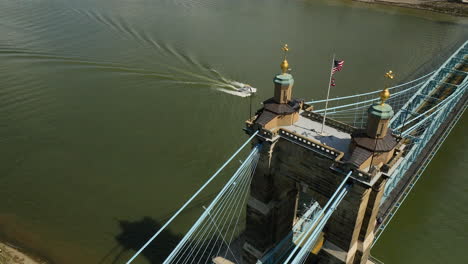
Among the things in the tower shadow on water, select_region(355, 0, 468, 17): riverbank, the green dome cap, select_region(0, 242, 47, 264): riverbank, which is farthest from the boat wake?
select_region(355, 0, 468, 17): riverbank

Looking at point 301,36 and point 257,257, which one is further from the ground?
point 301,36

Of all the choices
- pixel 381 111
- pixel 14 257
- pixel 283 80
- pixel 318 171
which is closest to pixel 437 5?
pixel 283 80

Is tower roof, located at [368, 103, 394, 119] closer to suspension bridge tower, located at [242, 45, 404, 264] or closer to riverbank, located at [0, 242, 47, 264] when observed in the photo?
suspension bridge tower, located at [242, 45, 404, 264]

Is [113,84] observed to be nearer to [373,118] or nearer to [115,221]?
[115,221]

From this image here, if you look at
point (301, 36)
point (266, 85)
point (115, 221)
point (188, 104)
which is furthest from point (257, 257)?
point (301, 36)

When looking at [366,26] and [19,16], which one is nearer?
[19,16]

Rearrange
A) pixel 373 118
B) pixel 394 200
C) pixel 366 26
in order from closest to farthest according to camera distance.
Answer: pixel 373 118 < pixel 394 200 < pixel 366 26

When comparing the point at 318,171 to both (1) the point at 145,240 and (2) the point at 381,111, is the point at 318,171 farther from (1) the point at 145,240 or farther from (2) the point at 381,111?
(1) the point at 145,240
